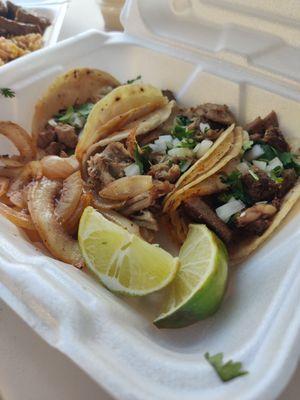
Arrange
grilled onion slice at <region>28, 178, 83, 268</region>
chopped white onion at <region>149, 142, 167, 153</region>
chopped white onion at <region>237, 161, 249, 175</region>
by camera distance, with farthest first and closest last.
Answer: chopped white onion at <region>149, 142, 167, 153</region> → chopped white onion at <region>237, 161, 249, 175</region> → grilled onion slice at <region>28, 178, 83, 268</region>

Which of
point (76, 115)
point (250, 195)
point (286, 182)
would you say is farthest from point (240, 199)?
point (76, 115)

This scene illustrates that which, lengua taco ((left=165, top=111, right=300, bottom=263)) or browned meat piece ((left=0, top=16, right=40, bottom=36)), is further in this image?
browned meat piece ((left=0, top=16, right=40, bottom=36))

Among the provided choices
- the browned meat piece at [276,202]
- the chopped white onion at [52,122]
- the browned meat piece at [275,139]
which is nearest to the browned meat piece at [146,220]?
the browned meat piece at [276,202]

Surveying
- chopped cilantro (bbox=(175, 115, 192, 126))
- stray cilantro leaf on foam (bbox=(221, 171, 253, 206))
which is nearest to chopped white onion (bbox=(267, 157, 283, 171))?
stray cilantro leaf on foam (bbox=(221, 171, 253, 206))

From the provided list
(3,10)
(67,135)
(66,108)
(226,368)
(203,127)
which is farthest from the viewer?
(3,10)

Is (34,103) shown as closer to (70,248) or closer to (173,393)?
(70,248)

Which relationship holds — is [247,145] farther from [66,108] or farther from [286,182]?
[66,108]

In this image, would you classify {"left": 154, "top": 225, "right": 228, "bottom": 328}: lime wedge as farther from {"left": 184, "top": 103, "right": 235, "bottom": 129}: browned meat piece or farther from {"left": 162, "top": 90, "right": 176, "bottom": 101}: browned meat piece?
{"left": 162, "top": 90, "right": 176, "bottom": 101}: browned meat piece
